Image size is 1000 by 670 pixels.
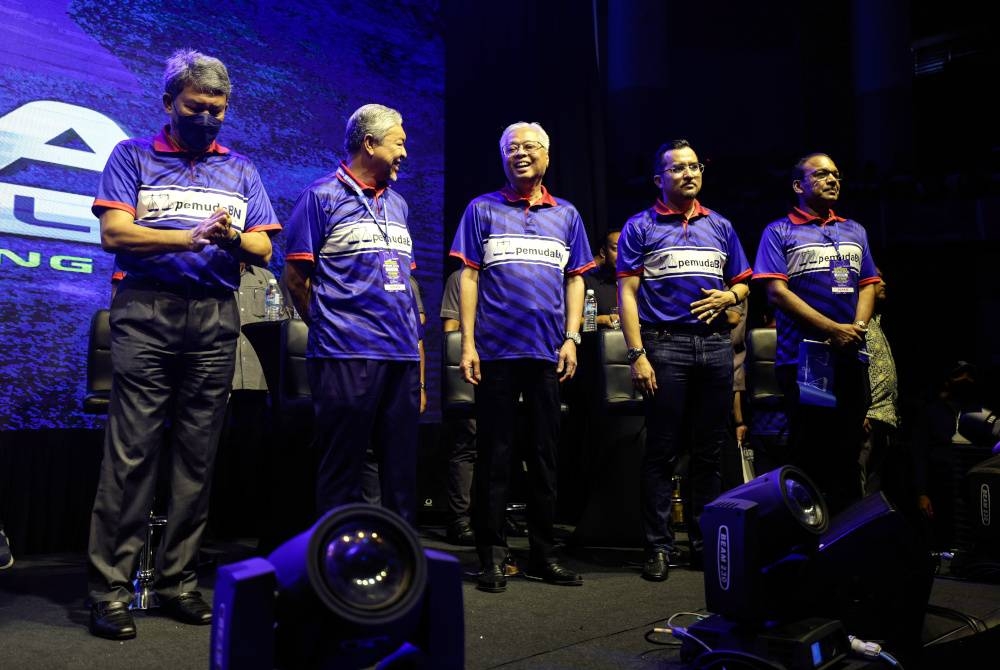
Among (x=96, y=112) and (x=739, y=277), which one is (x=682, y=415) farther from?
(x=96, y=112)

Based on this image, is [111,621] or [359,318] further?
[359,318]

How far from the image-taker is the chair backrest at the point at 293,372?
333 cm

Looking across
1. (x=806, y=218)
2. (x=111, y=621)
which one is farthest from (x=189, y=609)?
(x=806, y=218)

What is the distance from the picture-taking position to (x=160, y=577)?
261 cm

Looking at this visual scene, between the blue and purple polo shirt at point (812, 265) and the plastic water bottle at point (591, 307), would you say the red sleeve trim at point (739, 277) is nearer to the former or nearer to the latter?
the blue and purple polo shirt at point (812, 265)

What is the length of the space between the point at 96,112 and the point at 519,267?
220 cm

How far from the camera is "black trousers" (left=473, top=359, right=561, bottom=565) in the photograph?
10.4 feet

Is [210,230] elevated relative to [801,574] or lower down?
elevated

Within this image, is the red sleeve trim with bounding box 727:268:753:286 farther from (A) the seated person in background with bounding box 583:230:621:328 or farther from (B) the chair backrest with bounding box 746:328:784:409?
(A) the seated person in background with bounding box 583:230:621:328

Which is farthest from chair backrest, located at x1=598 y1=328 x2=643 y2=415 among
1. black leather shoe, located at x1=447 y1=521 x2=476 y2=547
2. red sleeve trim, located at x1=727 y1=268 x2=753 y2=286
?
black leather shoe, located at x1=447 y1=521 x2=476 y2=547

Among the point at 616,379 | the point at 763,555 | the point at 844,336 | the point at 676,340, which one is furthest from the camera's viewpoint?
the point at 616,379

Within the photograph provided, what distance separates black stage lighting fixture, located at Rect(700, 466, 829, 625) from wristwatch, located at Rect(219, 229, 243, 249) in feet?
4.94

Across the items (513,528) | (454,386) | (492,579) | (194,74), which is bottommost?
(513,528)

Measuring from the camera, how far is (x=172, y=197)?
258 centimetres
